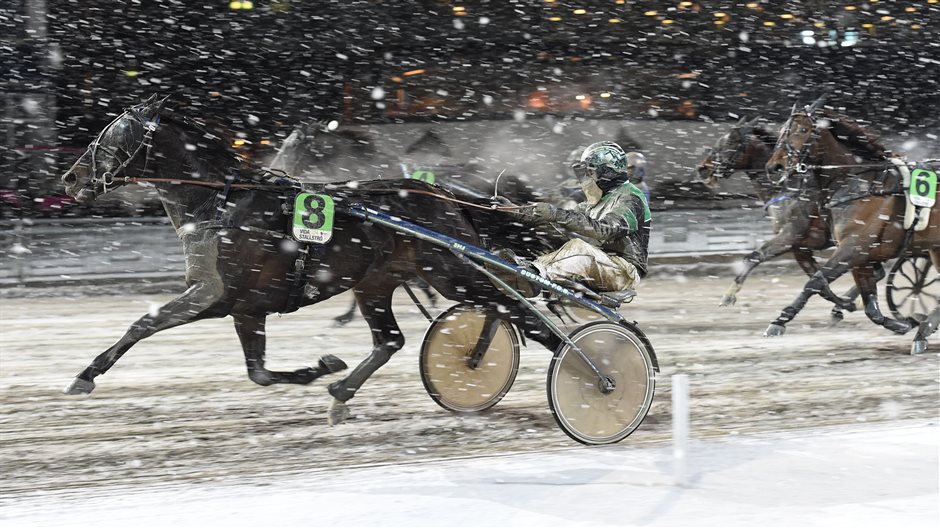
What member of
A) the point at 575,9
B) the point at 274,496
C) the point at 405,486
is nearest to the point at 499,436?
the point at 405,486

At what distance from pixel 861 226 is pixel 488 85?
12.1 metres

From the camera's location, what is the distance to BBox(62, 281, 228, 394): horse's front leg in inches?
214

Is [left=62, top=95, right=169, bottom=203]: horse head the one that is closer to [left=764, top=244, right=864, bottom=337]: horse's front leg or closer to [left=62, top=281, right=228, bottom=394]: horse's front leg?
[left=62, top=281, right=228, bottom=394]: horse's front leg

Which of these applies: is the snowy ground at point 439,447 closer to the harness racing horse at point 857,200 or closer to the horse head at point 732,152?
the harness racing horse at point 857,200

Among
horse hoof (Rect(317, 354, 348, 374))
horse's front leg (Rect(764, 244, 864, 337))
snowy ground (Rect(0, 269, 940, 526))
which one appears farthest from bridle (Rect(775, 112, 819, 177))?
horse hoof (Rect(317, 354, 348, 374))

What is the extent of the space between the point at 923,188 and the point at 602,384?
15.3ft

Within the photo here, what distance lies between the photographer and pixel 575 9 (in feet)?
63.5

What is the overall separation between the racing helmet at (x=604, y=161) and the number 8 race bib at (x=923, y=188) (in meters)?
4.02

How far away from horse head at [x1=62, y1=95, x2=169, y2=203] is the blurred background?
10.3m

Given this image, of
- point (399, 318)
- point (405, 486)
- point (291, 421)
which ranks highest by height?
point (405, 486)

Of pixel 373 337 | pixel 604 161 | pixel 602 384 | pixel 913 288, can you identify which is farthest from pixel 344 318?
pixel 913 288

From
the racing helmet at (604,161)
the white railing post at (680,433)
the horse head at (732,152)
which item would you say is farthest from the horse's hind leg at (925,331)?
the white railing post at (680,433)

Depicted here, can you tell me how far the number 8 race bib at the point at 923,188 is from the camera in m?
8.61

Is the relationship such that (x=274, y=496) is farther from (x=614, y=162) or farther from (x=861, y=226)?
(x=861, y=226)
